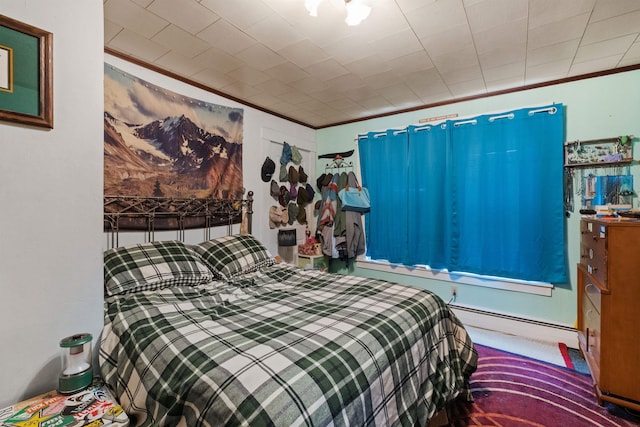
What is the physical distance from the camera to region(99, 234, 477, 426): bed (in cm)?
91

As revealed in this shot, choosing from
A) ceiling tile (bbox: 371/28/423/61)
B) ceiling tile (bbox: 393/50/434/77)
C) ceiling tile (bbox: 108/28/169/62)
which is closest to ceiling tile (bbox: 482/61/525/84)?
ceiling tile (bbox: 393/50/434/77)

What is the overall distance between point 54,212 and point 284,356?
1040 millimetres

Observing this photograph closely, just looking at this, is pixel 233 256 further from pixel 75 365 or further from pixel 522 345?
pixel 522 345

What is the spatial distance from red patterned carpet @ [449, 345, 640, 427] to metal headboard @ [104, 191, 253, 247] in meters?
2.43

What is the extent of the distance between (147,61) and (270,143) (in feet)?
4.76

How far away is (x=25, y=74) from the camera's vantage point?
3.33ft

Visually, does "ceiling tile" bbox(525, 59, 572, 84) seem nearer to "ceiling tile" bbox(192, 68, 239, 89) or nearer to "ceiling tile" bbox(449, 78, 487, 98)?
"ceiling tile" bbox(449, 78, 487, 98)

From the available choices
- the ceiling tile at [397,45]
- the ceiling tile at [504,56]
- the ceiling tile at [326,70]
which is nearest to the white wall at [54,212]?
the ceiling tile at [326,70]

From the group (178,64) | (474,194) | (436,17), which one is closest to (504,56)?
(436,17)

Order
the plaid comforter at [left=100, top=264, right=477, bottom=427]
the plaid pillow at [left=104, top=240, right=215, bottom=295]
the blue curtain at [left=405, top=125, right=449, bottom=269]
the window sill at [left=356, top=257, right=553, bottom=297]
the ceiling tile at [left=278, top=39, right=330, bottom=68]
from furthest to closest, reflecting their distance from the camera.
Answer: the blue curtain at [left=405, top=125, right=449, bottom=269] < the window sill at [left=356, top=257, right=553, bottom=297] < the ceiling tile at [left=278, top=39, right=330, bottom=68] < the plaid pillow at [left=104, top=240, right=215, bottom=295] < the plaid comforter at [left=100, top=264, right=477, bottom=427]

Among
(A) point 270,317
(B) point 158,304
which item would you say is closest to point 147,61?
(B) point 158,304

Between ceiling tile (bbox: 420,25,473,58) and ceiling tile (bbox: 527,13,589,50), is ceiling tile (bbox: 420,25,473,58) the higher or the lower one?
the higher one

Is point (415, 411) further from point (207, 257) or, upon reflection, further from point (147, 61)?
point (147, 61)

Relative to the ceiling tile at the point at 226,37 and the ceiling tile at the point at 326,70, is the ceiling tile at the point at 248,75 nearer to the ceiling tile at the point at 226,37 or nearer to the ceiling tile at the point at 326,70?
the ceiling tile at the point at 226,37
